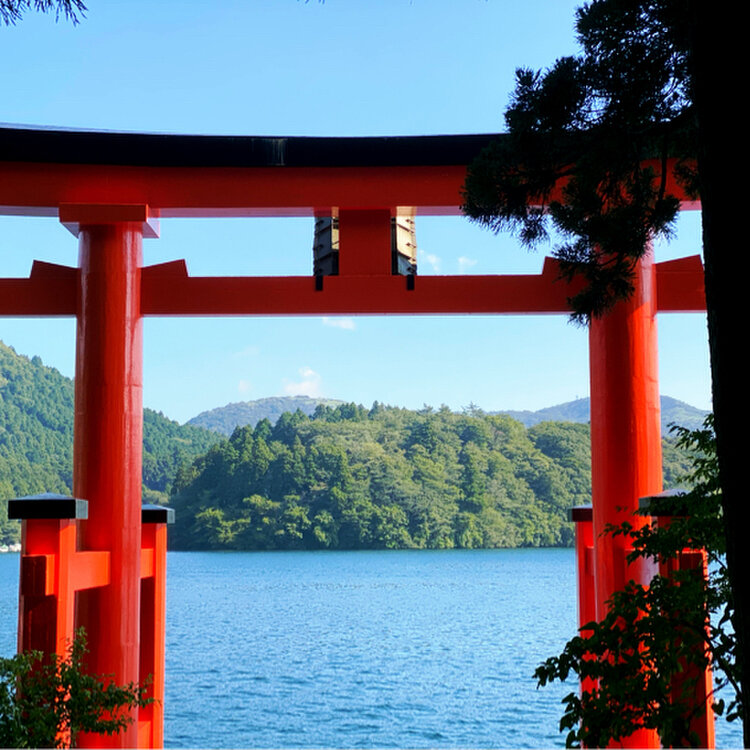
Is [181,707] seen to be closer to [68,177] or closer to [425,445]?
[68,177]

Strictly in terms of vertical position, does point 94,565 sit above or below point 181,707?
above

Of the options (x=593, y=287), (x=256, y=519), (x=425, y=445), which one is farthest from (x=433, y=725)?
(x=425, y=445)

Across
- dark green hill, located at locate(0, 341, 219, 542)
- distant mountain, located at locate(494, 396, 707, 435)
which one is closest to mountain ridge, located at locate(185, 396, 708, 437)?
distant mountain, located at locate(494, 396, 707, 435)

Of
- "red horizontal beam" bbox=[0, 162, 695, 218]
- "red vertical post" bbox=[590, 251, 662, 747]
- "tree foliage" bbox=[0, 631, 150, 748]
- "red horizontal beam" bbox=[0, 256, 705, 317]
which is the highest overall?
"red horizontal beam" bbox=[0, 162, 695, 218]

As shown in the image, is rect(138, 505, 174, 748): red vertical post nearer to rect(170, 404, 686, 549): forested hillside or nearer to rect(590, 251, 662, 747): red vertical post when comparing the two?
rect(590, 251, 662, 747): red vertical post

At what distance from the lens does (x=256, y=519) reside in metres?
45.4

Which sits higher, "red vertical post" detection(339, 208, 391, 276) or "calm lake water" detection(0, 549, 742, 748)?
"red vertical post" detection(339, 208, 391, 276)

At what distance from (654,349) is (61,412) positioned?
5174 centimetres

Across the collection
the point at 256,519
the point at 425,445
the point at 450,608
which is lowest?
the point at 450,608

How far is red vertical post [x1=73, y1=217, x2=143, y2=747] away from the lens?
14.3 feet

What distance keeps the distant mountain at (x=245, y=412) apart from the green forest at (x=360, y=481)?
72.7 feet

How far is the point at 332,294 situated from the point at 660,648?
7.73 feet

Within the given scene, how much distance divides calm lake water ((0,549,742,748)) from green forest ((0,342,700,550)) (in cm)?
147

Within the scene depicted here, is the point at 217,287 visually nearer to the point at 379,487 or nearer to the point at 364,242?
the point at 364,242
